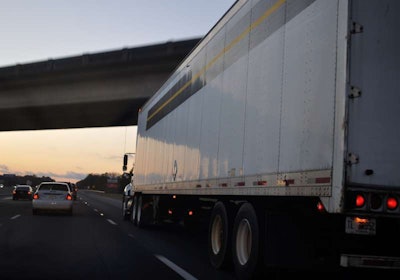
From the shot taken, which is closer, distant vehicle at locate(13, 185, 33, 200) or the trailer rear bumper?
the trailer rear bumper

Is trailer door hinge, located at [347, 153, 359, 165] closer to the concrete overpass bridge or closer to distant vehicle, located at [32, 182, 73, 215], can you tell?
distant vehicle, located at [32, 182, 73, 215]

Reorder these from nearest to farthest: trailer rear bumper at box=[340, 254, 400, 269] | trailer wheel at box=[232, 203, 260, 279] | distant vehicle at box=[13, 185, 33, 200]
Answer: trailer rear bumper at box=[340, 254, 400, 269] < trailer wheel at box=[232, 203, 260, 279] < distant vehicle at box=[13, 185, 33, 200]

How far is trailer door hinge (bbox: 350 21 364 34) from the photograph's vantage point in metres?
6.00

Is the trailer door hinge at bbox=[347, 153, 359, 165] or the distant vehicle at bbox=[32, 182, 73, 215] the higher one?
the trailer door hinge at bbox=[347, 153, 359, 165]

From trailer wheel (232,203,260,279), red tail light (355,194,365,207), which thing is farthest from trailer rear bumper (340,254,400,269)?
trailer wheel (232,203,260,279)

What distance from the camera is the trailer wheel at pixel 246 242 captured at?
8.01 metres

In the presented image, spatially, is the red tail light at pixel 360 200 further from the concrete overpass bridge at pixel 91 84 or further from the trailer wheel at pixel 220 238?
the concrete overpass bridge at pixel 91 84

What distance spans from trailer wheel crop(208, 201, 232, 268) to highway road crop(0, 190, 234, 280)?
0.20 metres

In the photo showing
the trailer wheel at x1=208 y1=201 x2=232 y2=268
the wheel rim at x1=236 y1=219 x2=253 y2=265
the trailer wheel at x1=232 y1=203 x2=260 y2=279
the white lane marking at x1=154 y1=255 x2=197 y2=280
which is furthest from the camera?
the trailer wheel at x1=208 y1=201 x2=232 y2=268

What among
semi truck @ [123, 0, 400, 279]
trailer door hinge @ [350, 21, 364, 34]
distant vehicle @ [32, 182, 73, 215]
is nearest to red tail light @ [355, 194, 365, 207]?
semi truck @ [123, 0, 400, 279]

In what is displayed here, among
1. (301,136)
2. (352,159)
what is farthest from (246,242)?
(352,159)

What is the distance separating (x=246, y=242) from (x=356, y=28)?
157 inches

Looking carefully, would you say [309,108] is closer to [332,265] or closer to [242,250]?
[332,265]

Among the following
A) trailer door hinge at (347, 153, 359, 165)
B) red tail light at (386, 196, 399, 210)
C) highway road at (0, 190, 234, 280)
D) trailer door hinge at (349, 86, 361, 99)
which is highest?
trailer door hinge at (349, 86, 361, 99)
